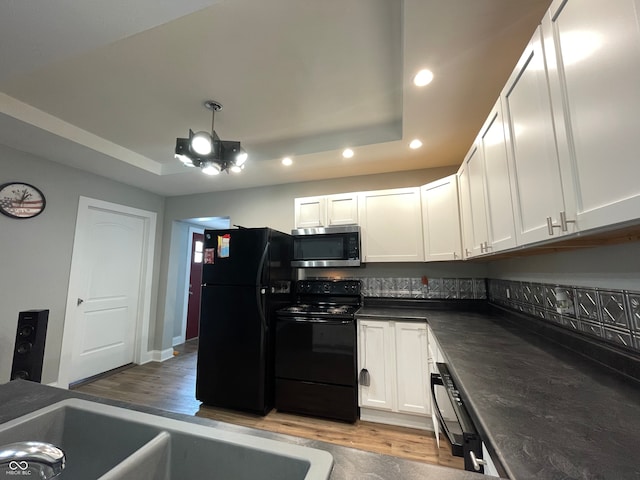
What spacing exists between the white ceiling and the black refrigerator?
958mm

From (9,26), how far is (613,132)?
7.92 ft

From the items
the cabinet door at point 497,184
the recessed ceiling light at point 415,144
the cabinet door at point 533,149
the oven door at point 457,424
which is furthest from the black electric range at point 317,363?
the recessed ceiling light at point 415,144

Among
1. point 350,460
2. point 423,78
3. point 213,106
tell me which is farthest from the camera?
point 213,106

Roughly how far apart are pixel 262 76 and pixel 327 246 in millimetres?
1537

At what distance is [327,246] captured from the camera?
262cm

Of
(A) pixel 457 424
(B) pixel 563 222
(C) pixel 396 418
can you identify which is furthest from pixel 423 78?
(C) pixel 396 418

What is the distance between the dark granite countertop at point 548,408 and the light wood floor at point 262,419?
78 cm

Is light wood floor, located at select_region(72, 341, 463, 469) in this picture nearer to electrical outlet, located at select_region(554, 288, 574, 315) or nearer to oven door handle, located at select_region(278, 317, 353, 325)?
oven door handle, located at select_region(278, 317, 353, 325)

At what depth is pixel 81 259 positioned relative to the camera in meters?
2.93

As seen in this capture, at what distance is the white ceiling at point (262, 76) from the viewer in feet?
4.00

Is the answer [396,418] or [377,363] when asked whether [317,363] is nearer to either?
[377,363]

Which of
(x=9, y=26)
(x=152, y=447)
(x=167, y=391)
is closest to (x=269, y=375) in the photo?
(x=167, y=391)

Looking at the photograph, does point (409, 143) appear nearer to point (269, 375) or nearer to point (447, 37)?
point (447, 37)

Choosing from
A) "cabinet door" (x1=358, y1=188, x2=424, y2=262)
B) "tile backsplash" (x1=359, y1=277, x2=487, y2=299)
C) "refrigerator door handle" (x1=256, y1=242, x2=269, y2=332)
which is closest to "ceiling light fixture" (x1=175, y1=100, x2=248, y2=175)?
"refrigerator door handle" (x1=256, y1=242, x2=269, y2=332)
